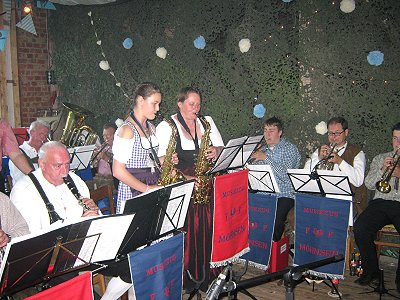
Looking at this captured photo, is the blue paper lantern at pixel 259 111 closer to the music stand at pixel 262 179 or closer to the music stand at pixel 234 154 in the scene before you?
the music stand at pixel 262 179

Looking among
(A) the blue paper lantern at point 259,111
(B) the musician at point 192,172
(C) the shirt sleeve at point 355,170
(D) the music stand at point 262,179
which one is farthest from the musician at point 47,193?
(A) the blue paper lantern at point 259,111

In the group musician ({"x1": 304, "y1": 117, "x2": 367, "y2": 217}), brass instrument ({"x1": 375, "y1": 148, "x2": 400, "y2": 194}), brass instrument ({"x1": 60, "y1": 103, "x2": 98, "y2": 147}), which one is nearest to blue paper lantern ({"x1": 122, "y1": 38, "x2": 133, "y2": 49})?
brass instrument ({"x1": 60, "y1": 103, "x2": 98, "y2": 147})

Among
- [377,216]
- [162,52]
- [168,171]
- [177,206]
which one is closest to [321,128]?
[377,216]

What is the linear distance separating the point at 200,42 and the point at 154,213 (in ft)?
12.6

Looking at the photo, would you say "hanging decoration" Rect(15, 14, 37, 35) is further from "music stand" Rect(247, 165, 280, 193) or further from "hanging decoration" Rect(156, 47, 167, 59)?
"music stand" Rect(247, 165, 280, 193)

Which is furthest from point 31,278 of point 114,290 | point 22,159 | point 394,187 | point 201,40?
point 201,40

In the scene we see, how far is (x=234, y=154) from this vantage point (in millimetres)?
3902

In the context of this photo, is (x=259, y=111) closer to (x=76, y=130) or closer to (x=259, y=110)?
(x=259, y=110)

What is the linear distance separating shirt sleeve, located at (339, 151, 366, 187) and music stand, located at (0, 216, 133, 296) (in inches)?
107

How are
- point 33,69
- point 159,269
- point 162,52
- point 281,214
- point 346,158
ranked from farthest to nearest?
point 33,69 → point 162,52 → point 281,214 → point 346,158 → point 159,269

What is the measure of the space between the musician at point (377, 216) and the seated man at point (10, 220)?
10.3 feet

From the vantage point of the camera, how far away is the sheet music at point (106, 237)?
2.45 metres

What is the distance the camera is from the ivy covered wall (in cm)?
491

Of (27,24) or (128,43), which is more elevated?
(27,24)
